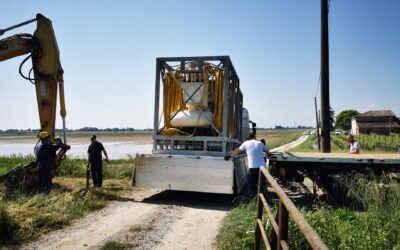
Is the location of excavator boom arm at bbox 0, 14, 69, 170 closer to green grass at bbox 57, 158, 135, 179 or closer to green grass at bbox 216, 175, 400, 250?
green grass at bbox 57, 158, 135, 179

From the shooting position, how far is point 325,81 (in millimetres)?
13047

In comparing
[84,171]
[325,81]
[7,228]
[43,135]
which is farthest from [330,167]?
[84,171]

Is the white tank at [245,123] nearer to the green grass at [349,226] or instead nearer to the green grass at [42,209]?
the green grass at [42,209]

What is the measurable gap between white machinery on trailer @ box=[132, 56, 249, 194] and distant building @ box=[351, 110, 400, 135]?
58987mm

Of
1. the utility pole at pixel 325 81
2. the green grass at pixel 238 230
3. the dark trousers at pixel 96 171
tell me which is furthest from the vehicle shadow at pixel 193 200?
the utility pole at pixel 325 81

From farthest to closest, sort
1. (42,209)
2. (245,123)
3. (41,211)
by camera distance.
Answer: (245,123)
(42,209)
(41,211)

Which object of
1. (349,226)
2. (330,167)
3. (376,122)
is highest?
(376,122)

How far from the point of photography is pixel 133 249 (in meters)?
5.82

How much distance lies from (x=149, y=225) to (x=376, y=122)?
6867 cm

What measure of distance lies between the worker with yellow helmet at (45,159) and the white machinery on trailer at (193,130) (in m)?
2.34

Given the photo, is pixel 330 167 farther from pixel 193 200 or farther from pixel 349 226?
pixel 349 226

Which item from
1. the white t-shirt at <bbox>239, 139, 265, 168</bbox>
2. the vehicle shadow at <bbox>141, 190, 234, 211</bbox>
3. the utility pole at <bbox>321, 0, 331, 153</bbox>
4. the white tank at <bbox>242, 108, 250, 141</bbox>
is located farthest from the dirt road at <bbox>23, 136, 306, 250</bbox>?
the utility pole at <bbox>321, 0, 331, 153</bbox>

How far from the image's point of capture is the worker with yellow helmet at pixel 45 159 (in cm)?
985

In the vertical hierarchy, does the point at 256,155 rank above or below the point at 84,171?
above
